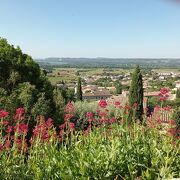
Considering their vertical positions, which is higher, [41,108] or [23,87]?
[23,87]

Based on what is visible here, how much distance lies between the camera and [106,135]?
4.88 m

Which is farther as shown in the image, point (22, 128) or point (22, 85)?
point (22, 85)

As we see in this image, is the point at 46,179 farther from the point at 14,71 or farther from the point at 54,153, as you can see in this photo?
the point at 14,71

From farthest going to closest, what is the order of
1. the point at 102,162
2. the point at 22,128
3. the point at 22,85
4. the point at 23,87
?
1. the point at 22,85
2. the point at 23,87
3. the point at 22,128
4. the point at 102,162

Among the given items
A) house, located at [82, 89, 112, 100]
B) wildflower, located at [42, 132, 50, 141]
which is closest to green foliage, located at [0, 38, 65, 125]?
wildflower, located at [42, 132, 50, 141]

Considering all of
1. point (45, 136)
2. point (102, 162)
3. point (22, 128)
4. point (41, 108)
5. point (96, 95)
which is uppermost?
point (22, 128)

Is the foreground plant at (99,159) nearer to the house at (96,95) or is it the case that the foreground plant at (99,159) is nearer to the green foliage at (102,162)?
the green foliage at (102,162)

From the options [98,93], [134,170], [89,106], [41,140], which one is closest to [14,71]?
[89,106]

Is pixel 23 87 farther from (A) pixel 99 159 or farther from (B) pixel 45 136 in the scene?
(A) pixel 99 159

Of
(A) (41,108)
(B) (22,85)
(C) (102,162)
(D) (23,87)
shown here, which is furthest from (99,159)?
(B) (22,85)

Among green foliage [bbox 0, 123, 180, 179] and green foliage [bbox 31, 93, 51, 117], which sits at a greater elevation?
green foliage [bbox 0, 123, 180, 179]

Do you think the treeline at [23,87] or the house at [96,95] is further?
the house at [96,95]

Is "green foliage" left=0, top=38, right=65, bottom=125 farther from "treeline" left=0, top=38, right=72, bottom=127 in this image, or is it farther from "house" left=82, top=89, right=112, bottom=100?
"house" left=82, top=89, right=112, bottom=100

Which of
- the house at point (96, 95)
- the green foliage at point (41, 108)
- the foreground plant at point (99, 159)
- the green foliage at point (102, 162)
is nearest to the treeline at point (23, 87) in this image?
the green foliage at point (41, 108)
